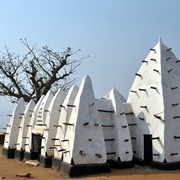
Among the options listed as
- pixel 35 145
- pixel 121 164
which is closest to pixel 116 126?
pixel 121 164

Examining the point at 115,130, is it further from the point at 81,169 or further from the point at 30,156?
the point at 30,156

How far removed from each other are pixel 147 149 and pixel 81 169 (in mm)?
4321

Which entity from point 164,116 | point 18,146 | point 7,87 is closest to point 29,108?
point 18,146

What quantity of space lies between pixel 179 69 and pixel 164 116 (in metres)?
3.30

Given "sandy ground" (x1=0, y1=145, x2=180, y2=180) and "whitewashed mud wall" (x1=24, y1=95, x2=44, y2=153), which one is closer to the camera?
"sandy ground" (x1=0, y1=145, x2=180, y2=180)

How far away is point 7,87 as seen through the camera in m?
30.2

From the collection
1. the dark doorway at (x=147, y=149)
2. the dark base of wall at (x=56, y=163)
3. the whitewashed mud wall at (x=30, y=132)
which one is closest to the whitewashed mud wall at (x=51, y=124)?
the dark base of wall at (x=56, y=163)

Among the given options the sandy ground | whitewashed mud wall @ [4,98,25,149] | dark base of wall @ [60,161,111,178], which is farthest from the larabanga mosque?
whitewashed mud wall @ [4,98,25,149]

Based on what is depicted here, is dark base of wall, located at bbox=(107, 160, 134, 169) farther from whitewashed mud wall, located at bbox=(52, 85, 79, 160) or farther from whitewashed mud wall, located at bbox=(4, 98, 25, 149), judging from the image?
Answer: whitewashed mud wall, located at bbox=(4, 98, 25, 149)

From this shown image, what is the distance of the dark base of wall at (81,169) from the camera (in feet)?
37.3

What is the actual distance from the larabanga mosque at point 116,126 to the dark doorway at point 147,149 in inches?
2.0

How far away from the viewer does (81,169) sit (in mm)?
11531

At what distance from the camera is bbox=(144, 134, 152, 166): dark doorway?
45.6 ft

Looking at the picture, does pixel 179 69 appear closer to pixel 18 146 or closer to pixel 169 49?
pixel 169 49
